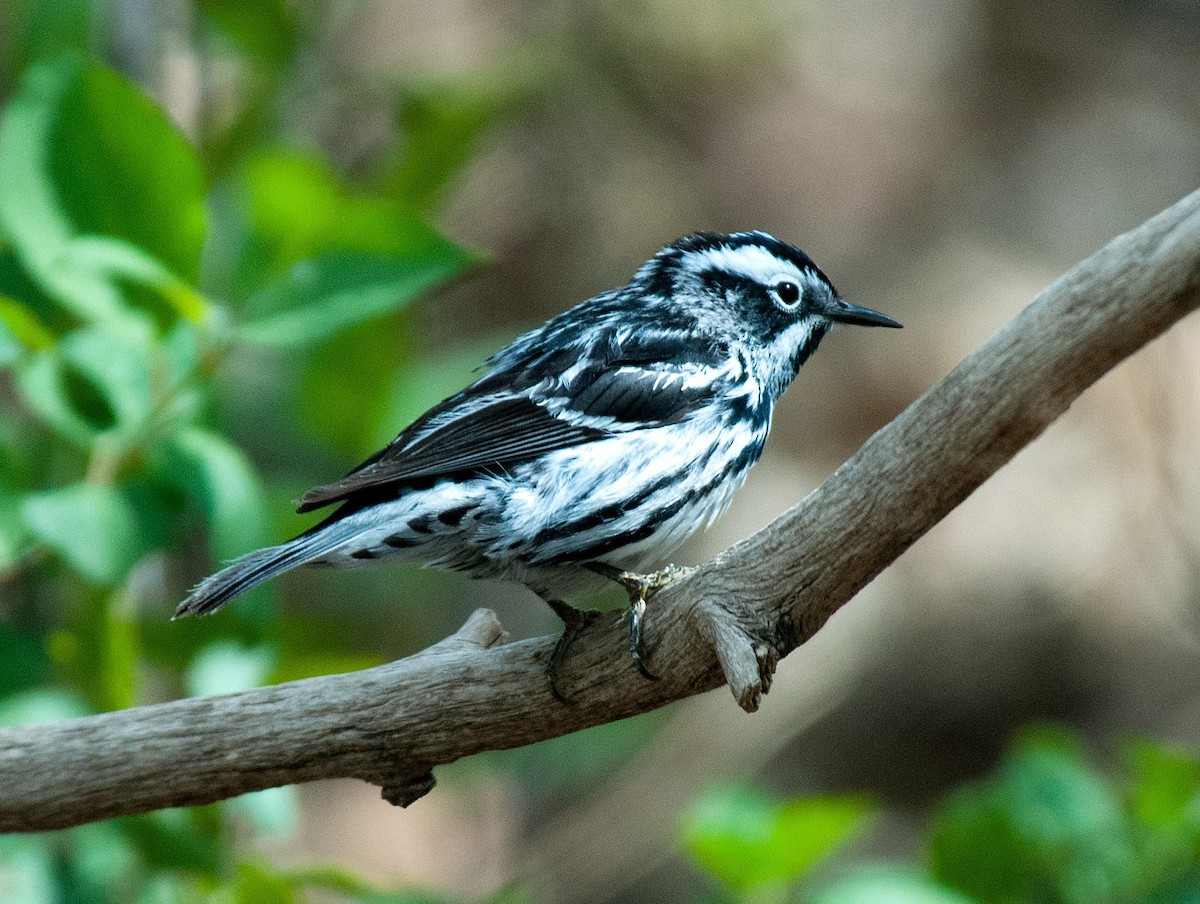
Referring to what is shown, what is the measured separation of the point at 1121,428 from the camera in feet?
24.8

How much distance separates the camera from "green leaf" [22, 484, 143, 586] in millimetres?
2992

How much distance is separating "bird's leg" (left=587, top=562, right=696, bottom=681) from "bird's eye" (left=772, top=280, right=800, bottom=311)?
0.96 m

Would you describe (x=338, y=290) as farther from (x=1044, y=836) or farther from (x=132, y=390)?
(x=1044, y=836)

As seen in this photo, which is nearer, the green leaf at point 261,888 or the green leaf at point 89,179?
the green leaf at point 261,888

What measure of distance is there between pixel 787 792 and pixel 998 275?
3247 millimetres

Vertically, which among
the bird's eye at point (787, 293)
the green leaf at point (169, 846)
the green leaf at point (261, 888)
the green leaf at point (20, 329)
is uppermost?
the bird's eye at point (787, 293)

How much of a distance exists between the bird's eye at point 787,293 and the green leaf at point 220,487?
146 centimetres

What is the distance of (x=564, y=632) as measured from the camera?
295 cm

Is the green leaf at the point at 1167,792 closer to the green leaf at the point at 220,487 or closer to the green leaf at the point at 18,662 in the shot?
the green leaf at the point at 220,487

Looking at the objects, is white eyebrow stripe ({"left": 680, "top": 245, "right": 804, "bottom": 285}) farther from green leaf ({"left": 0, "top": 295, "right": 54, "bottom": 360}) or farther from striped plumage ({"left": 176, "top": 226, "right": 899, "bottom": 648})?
green leaf ({"left": 0, "top": 295, "right": 54, "bottom": 360})

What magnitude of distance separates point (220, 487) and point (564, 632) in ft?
2.81

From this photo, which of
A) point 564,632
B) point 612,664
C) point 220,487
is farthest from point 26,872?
point 612,664

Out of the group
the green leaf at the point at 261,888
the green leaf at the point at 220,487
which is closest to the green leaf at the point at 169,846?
the green leaf at the point at 261,888

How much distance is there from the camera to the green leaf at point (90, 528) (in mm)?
2992
